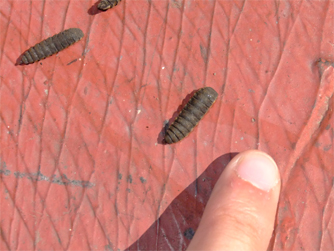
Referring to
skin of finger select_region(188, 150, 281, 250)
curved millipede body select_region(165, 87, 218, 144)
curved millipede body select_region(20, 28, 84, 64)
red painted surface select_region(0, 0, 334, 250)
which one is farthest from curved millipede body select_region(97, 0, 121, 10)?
skin of finger select_region(188, 150, 281, 250)

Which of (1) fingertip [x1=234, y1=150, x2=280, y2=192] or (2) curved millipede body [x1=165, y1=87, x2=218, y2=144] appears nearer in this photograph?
(1) fingertip [x1=234, y1=150, x2=280, y2=192]

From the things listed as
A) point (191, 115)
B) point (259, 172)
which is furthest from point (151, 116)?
point (259, 172)

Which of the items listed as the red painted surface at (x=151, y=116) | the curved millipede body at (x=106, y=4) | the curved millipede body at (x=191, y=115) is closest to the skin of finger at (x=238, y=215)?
the red painted surface at (x=151, y=116)

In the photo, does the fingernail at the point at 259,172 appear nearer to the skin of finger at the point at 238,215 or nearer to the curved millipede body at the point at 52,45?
the skin of finger at the point at 238,215

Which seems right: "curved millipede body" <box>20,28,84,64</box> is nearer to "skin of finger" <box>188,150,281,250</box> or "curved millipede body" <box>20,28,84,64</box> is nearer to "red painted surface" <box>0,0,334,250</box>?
"red painted surface" <box>0,0,334,250</box>

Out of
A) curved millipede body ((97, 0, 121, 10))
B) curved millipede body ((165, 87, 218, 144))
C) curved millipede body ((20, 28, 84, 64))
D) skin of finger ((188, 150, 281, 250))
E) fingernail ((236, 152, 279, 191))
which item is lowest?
skin of finger ((188, 150, 281, 250))
